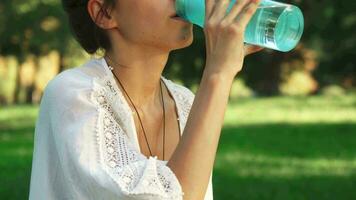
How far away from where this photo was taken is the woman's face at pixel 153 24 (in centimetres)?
235

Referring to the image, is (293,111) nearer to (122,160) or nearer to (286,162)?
(286,162)

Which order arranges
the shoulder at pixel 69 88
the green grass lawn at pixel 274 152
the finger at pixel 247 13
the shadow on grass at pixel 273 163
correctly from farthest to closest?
the green grass lawn at pixel 274 152 → the shadow on grass at pixel 273 163 → the shoulder at pixel 69 88 → the finger at pixel 247 13

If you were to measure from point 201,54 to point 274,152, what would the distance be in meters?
18.2

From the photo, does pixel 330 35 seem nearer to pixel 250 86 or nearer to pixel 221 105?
pixel 250 86

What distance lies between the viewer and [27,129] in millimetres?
14047

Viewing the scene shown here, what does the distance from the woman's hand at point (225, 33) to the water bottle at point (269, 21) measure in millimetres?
101

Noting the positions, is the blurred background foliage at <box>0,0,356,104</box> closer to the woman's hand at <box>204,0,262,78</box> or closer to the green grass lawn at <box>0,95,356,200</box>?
the green grass lawn at <box>0,95,356,200</box>

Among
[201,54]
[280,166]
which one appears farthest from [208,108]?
[201,54]

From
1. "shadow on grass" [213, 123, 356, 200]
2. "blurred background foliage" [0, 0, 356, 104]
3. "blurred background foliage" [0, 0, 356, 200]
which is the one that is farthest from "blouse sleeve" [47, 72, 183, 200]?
"blurred background foliage" [0, 0, 356, 104]

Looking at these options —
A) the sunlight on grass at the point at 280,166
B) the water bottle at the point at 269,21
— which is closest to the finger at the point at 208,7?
the water bottle at the point at 269,21

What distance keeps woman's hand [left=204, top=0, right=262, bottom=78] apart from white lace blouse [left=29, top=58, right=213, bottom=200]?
0.93ft

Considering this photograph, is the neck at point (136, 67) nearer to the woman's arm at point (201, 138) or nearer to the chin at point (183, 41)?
the chin at point (183, 41)

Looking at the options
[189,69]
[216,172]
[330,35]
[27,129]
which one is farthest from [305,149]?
[189,69]

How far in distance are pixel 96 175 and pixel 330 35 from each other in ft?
78.1
